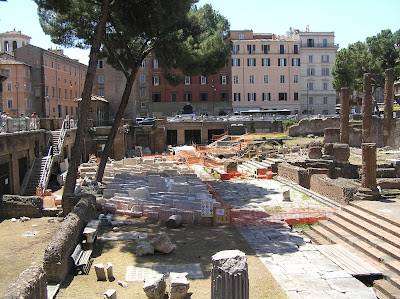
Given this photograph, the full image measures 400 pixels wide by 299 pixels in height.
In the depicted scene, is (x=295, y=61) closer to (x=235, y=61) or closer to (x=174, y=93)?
(x=235, y=61)

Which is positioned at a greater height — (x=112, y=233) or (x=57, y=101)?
(x=57, y=101)

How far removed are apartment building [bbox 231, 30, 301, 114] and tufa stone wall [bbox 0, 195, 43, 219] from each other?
1709 inches

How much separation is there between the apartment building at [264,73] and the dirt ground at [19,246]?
44356 millimetres

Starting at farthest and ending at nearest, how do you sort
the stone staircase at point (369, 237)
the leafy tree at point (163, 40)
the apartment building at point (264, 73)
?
the apartment building at point (264, 73) < the leafy tree at point (163, 40) < the stone staircase at point (369, 237)

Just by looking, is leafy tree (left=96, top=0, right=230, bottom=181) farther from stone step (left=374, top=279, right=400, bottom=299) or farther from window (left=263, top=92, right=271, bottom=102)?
window (left=263, top=92, right=271, bottom=102)

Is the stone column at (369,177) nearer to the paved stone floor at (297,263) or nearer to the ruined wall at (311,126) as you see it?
the paved stone floor at (297,263)

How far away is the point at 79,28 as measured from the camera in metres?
21.0

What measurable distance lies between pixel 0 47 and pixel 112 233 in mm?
69846

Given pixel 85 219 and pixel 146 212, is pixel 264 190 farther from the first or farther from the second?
pixel 85 219

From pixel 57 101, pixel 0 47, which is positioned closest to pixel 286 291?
pixel 57 101

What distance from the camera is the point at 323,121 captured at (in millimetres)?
46344

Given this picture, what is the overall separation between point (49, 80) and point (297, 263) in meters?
46.7

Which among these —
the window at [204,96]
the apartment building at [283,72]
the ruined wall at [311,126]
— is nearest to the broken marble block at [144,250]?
the ruined wall at [311,126]

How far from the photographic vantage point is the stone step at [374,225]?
38.6 feet
